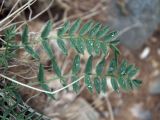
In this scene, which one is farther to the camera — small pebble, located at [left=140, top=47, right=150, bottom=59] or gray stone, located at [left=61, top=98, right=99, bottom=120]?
small pebble, located at [left=140, top=47, right=150, bottom=59]

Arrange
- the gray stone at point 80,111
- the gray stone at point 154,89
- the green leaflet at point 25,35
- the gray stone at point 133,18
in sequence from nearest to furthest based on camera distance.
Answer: the green leaflet at point 25,35
the gray stone at point 80,111
the gray stone at point 133,18
the gray stone at point 154,89

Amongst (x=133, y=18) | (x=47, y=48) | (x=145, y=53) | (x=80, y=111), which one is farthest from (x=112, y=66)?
(x=145, y=53)

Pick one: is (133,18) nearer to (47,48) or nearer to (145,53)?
(145,53)

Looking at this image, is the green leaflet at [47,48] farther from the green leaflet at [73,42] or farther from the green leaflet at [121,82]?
the green leaflet at [121,82]

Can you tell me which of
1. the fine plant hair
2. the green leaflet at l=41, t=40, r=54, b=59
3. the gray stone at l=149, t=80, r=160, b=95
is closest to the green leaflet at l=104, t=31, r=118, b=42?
the fine plant hair

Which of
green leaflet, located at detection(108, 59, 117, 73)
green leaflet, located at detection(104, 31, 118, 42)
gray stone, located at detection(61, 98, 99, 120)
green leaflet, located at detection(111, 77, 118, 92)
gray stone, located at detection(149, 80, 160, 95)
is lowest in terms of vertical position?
gray stone, located at detection(61, 98, 99, 120)

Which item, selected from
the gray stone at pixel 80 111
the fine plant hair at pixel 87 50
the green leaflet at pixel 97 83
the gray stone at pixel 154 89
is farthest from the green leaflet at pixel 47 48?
the gray stone at pixel 154 89

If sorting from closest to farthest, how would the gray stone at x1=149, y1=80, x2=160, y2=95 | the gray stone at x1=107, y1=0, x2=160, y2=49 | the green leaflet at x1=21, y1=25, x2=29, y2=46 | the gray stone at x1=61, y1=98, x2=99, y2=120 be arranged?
the green leaflet at x1=21, y1=25, x2=29, y2=46 < the gray stone at x1=61, y1=98, x2=99, y2=120 < the gray stone at x1=107, y1=0, x2=160, y2=49 < the gray stone at x1=149, y1=80, x2=160, y2=95

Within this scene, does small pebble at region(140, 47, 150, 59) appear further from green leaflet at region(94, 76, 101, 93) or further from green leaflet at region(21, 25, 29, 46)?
green leaflet at region(21, 25, 29, 46)

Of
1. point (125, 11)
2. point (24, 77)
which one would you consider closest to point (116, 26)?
point (125, 11)
